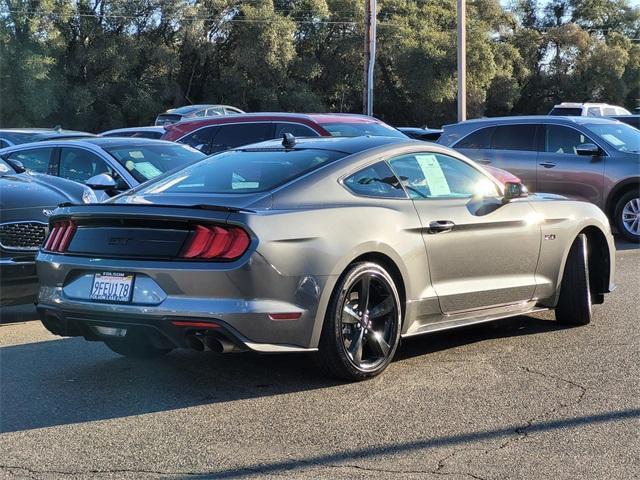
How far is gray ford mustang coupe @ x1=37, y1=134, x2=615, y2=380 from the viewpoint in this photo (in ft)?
15.9

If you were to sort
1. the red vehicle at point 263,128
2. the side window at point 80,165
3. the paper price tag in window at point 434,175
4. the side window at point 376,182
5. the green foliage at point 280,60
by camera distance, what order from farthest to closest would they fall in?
the green foliage at point 280,60
the red vehicle at point 263,128
the side window at point 80,165
the paper price tag in window at point 434,175
the side window at point 376,182

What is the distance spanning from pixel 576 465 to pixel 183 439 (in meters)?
1.95

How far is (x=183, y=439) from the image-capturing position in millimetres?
4414

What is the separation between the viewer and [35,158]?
416 inches

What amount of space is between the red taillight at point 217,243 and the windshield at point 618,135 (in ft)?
30.5

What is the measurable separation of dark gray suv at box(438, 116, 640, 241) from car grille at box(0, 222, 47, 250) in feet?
26.7

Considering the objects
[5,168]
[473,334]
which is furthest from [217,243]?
[5,168]

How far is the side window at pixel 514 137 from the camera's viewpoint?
1347 centimetres

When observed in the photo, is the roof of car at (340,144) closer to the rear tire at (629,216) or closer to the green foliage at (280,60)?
the rear tire at (629,216)

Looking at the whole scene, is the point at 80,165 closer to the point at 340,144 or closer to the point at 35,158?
the point at 35,158

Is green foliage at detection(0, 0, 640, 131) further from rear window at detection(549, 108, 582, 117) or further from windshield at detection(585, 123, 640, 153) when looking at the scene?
windshield at detection(585, 123, 640, 153)

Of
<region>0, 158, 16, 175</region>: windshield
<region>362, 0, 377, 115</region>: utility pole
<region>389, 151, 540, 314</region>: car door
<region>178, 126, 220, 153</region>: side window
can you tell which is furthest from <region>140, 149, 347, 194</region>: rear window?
<region>362, 0, 377, 115</region>: utility pole

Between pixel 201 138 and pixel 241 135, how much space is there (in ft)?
2.13

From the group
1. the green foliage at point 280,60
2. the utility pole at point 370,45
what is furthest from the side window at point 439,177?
the green foliage at point 280,60
